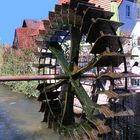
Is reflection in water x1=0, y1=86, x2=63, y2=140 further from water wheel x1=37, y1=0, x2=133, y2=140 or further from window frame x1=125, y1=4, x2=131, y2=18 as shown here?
window frame x1=125, y1=4, x2=131, y2=18

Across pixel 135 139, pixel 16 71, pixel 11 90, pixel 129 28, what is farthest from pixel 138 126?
pixel 129 28

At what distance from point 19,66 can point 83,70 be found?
11630 mm

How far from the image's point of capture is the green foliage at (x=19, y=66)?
640 inches

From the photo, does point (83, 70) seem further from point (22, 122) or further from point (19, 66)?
point (19, 66)

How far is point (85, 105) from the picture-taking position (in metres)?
7.84

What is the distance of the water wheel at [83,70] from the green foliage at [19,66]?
615 cm

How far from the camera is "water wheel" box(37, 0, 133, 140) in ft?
23.5

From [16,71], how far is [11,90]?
177 centimetres

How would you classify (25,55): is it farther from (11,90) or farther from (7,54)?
(7,54)

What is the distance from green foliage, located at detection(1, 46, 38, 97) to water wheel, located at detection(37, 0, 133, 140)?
6154 millimetres

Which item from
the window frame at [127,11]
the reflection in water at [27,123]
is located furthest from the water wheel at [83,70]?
the window frame at [127,11]

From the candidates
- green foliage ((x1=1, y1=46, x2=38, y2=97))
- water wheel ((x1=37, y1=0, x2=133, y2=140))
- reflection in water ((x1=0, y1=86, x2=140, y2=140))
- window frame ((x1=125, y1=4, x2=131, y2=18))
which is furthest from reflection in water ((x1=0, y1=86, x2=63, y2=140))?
window frame ((x1=125, y1=4, x2=131, y2=18))

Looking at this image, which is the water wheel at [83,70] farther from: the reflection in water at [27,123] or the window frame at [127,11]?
the window frame at [127,11]

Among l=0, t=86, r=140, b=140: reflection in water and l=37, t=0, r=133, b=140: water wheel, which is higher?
l=37, t=0, r=133, b=140: water wheel
